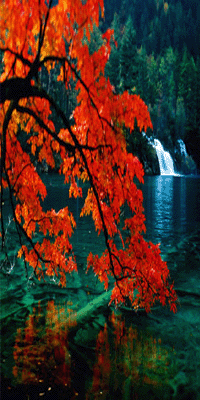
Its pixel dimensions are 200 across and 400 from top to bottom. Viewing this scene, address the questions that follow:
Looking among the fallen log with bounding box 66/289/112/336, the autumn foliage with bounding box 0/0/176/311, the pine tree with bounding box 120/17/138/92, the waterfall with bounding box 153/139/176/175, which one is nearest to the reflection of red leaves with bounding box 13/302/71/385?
the fallen log with bounding box 66/289/112/336

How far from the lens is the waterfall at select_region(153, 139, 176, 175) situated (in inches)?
2026

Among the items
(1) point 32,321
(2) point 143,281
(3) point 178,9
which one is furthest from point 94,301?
(3) point 178,9

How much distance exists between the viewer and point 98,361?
4.70 metres

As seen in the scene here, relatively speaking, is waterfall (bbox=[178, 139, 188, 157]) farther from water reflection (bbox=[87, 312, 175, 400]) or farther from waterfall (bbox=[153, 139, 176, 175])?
water reflection (bbox=[87, 312, 175, 400])

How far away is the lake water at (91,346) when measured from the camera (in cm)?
413

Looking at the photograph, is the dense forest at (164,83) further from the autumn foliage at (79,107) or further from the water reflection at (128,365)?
the water reflection at (128,365)

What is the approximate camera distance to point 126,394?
4.02 m

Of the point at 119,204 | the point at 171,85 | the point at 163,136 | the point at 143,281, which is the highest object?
the point at 171,85

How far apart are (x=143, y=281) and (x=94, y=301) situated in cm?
243

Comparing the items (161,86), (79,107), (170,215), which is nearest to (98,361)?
(79,107)

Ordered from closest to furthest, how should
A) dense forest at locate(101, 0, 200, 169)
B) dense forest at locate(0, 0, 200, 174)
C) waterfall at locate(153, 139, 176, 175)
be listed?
waterfall at locate(153, 139, 176, 175) < dense forest at locate(0, 0, 200, 174) < dense forest at locate(101, 0, 200, 169)

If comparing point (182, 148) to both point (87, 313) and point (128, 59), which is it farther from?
point (87, 313)

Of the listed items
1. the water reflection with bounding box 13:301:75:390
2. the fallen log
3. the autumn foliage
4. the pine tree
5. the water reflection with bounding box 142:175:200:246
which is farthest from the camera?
the pine tree

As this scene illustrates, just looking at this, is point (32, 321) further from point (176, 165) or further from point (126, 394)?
point (176, 165)
